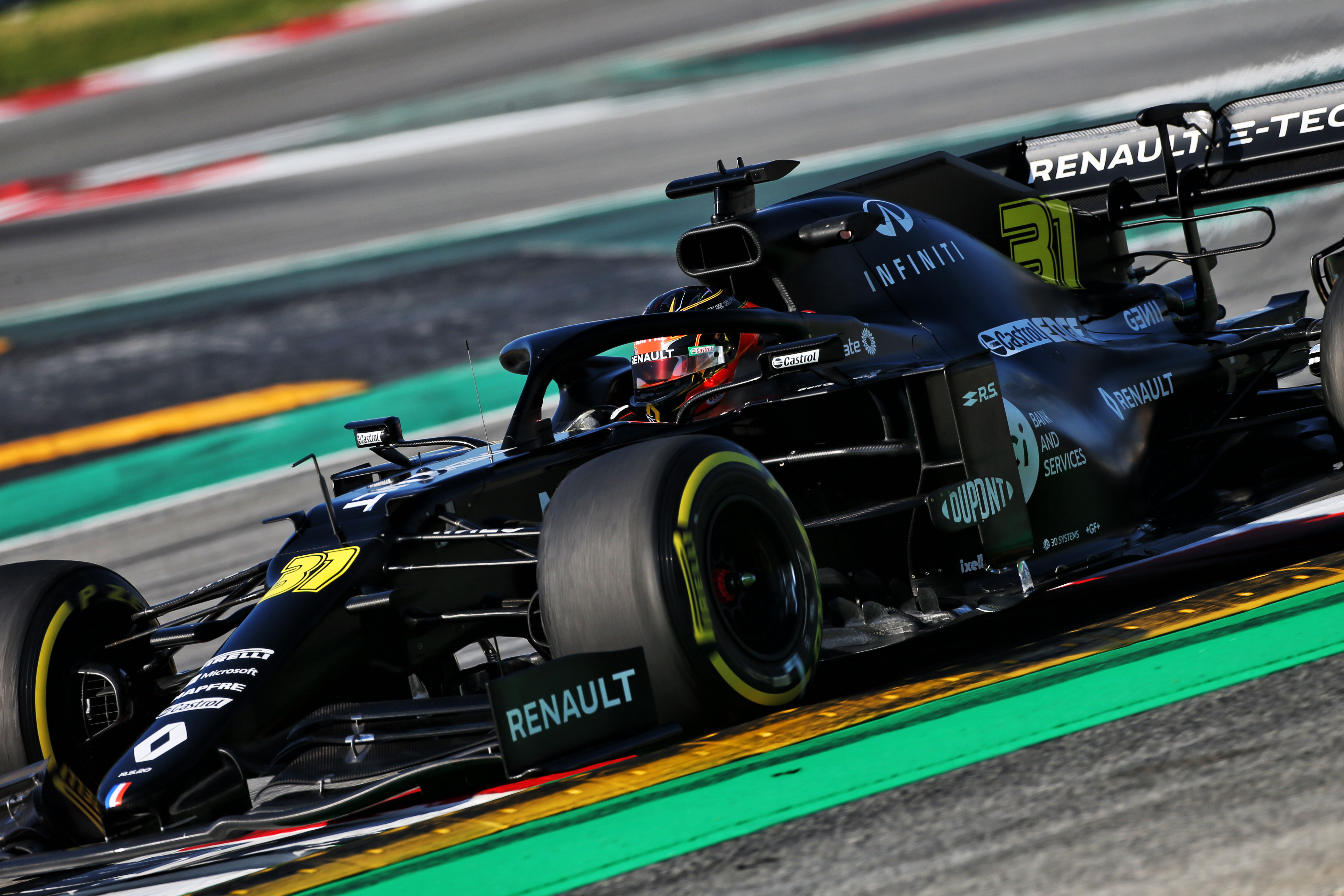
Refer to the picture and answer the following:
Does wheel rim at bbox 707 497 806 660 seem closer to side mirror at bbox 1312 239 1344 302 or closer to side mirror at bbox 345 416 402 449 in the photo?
side mirror at bbox 345 416 402 449

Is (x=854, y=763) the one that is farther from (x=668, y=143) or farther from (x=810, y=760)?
(x=668, y=143)

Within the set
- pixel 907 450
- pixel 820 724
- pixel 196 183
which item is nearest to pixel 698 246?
pixel 907 450

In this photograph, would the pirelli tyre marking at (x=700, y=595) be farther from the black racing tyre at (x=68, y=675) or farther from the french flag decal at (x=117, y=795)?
the black racing tyre at (x=68, y=675)

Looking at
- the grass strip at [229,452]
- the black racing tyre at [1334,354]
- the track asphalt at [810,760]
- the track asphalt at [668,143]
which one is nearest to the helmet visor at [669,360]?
the track asphalt at [810,760]

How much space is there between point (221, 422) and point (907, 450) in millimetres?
6322

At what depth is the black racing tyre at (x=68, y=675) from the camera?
4.58m

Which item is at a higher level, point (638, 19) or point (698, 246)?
point (638, 19)

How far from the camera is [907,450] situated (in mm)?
4855

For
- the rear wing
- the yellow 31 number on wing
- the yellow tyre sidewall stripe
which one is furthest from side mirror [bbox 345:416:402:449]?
the rear wing

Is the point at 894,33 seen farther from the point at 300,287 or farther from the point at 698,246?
the point at 698,246

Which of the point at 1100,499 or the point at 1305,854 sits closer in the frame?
the point at 1305,854

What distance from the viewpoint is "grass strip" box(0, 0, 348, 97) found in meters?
17.8

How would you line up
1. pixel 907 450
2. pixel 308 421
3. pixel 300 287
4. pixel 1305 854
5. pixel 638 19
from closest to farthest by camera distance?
pixel 1305 854 < pixel 907 450 < pixel 308 421 < pixel 300 287 < pixel 638 19

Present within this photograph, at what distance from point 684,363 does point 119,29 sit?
15.3m
